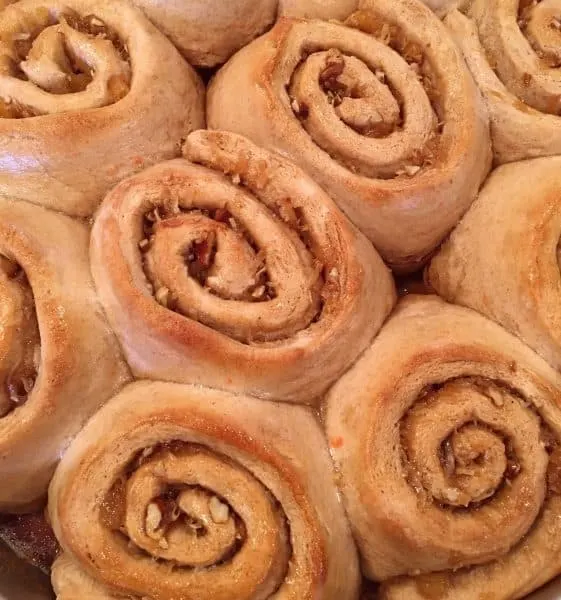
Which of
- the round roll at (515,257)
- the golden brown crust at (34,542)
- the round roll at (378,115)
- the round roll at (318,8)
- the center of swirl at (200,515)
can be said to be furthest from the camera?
the round roll at (318,8)

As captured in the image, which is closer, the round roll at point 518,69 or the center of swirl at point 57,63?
the center of swirl at point 57,63

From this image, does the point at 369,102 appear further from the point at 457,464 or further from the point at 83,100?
the point at 457,464

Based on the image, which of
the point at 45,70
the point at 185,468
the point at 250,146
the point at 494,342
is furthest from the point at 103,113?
the point at 494,342

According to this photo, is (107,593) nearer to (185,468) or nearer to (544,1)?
(185,468)

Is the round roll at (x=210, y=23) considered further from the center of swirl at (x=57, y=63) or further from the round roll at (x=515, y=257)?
the round roll at (x=515, y=257)

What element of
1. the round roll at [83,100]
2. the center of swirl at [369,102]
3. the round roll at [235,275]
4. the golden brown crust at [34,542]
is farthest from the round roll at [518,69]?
the golden brown crust at [34,542]

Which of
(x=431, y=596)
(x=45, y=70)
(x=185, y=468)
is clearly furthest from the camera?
(x=45, y=70)
